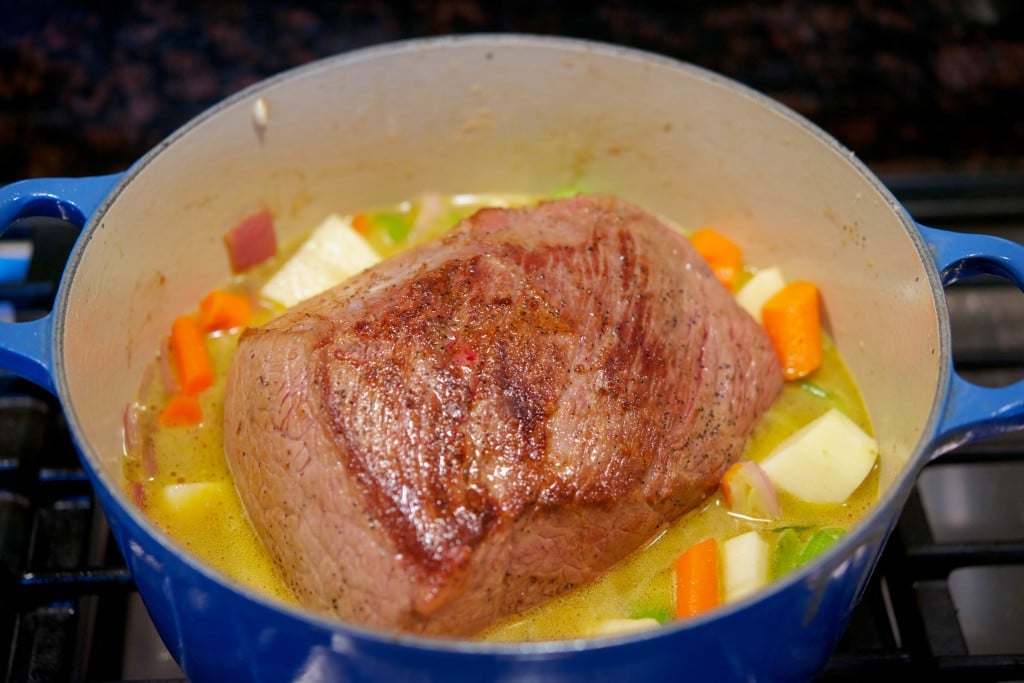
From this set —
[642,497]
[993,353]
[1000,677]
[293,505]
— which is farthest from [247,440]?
[993,353]

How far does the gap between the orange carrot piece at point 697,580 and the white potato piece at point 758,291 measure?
0.69 m

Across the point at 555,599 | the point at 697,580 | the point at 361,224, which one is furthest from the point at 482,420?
the point at 361,224

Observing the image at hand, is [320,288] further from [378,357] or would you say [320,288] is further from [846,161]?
[846,161]

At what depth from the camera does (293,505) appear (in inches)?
69.6

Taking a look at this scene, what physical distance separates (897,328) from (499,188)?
43.8 inches

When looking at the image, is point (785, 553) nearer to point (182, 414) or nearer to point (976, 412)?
point (976, 412)

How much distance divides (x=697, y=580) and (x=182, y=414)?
1.13 meters

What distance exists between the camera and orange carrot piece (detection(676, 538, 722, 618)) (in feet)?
6.07

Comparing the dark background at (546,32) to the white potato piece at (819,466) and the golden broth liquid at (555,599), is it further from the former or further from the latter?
the white potato piece at (819,466)

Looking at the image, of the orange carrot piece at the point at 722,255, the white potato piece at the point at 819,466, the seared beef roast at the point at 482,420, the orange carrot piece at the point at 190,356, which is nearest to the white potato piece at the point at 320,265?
the orange carrot piece at the point at 190,356

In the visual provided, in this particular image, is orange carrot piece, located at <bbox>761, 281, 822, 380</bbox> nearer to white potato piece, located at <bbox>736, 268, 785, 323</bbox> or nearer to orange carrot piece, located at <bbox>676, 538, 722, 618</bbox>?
white potato piece, located at <bbox>736, 268, 785, 323</bbox>

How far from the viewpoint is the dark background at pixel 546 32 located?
290 cm

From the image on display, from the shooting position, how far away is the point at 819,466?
2.04 metres

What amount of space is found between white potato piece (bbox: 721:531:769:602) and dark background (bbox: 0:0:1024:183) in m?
1.74
